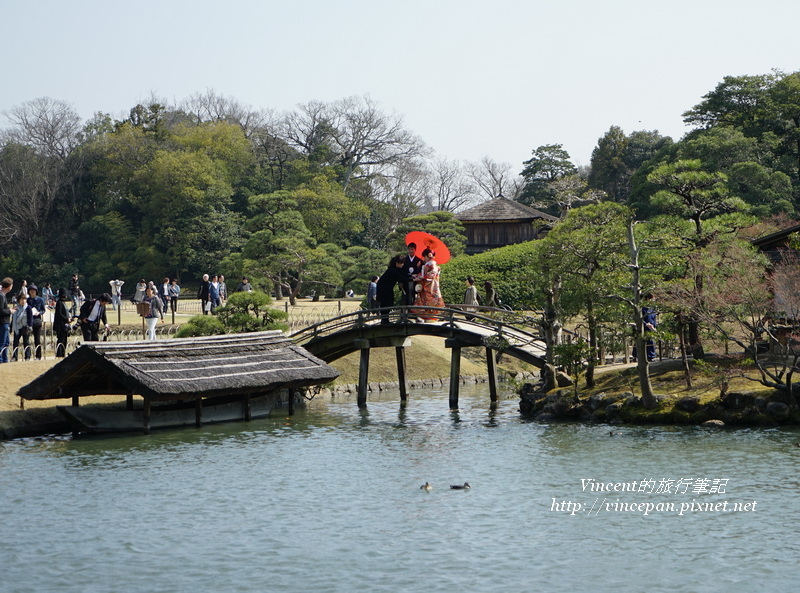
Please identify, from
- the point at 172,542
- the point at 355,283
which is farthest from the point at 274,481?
the point at 355,283

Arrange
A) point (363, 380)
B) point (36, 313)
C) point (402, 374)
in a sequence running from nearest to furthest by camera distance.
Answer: point (36, 313), point (363, 380), point (402, 374)

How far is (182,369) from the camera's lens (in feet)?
75.1

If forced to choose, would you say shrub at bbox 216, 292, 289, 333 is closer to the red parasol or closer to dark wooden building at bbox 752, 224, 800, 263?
the red parasol

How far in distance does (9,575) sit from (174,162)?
152ft

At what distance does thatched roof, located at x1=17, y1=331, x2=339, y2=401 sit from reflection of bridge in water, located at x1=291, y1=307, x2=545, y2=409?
91.3 inches

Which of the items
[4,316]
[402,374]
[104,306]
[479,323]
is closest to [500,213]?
[402,374]

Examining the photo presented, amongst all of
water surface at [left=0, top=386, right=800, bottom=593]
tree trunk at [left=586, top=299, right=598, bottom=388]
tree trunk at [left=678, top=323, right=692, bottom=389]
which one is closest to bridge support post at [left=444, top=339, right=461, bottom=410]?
tree trunk at [left=586, top=299, right=598, bottom=388]

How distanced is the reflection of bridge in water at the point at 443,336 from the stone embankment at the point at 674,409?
1.55 metres

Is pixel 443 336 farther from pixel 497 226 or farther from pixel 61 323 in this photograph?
pixel 497 226

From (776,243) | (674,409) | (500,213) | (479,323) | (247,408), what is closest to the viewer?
(674,409)

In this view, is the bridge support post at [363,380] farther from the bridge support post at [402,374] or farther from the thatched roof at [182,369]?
the thatched roof at [182,369]

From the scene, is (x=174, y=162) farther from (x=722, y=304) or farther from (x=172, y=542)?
(x=172, y=542)

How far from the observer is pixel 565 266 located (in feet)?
78.6

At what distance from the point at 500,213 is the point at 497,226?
737mm
